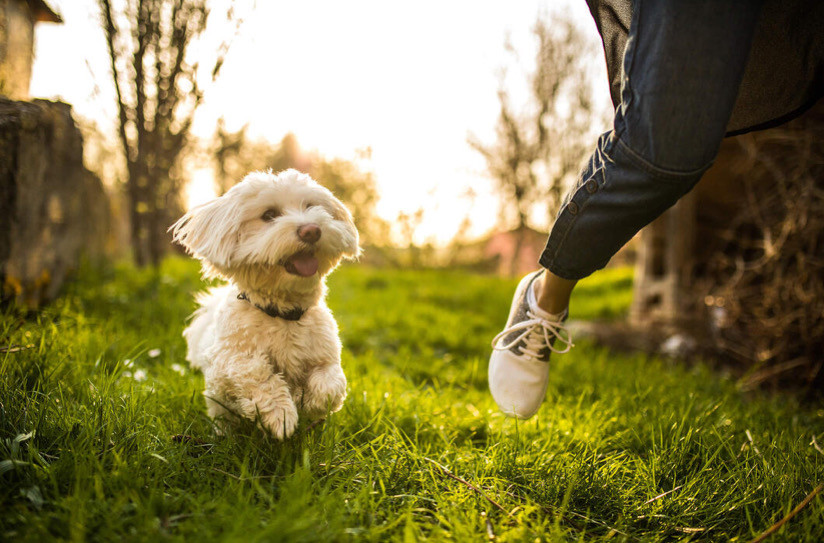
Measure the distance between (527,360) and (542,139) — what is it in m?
10.5

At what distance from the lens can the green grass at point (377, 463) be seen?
1.42 m

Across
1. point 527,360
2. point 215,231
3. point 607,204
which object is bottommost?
point 527,360

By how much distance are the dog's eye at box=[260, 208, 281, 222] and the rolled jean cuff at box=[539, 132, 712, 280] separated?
1.09m

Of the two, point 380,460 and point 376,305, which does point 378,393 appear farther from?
point 376,305

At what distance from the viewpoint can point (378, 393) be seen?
99.1 inches

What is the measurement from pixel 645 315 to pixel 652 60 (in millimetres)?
4912

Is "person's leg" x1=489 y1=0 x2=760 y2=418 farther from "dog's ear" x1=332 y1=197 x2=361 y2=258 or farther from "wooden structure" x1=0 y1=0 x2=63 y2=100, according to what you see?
"wooden structure" x1=0 y1=0 x2=63 y2=100

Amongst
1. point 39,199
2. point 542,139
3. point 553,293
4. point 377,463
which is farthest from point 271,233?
point 542,139

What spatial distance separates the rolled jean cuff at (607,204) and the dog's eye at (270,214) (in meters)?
1.09

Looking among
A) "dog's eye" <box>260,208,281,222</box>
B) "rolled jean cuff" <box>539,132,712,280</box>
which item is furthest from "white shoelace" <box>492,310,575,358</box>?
"dog's eye" <box>260,208,281,222</box>

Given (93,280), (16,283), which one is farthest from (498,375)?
(93,280)

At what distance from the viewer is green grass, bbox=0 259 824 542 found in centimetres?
142

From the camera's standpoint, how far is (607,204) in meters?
1.77

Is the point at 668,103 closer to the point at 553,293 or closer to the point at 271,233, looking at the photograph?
the point at 553,293
